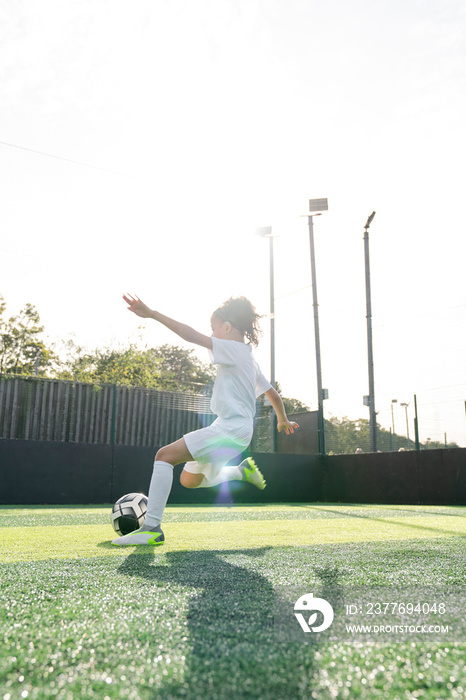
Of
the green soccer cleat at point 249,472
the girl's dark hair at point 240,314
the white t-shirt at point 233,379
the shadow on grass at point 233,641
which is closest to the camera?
the shadow on grass at point 233,641

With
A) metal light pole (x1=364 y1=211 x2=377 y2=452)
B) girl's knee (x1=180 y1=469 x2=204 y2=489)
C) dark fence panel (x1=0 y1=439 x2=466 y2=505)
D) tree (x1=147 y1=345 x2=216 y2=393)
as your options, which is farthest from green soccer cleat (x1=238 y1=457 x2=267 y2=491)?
tree (x1=147 y1=345 x2=216 y2=393)

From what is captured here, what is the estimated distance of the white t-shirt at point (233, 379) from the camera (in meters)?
3.10

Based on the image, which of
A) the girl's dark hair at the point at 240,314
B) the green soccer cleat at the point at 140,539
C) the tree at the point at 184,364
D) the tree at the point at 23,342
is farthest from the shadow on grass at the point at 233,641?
the tree at the point at 184,364

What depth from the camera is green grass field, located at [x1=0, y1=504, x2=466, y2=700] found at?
0.88 meters

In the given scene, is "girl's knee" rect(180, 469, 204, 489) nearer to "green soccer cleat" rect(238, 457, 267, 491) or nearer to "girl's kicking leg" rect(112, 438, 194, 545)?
"girl's kicking leg" rect(112, 438, 194, 545)

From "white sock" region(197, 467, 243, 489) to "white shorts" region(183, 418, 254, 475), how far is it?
10 centimetres

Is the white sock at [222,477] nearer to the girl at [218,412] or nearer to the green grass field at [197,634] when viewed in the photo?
the girl at [218,412]

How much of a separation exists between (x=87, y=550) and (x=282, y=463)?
938 cm

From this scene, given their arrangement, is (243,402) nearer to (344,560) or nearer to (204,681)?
(344,560)

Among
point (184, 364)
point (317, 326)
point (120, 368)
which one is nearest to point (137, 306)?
point (317, 326)

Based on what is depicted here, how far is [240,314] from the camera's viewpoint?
331 cm

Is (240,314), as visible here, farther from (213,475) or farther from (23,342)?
(23,342)

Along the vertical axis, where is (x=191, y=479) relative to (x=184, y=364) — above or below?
below

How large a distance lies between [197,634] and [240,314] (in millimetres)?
2331
